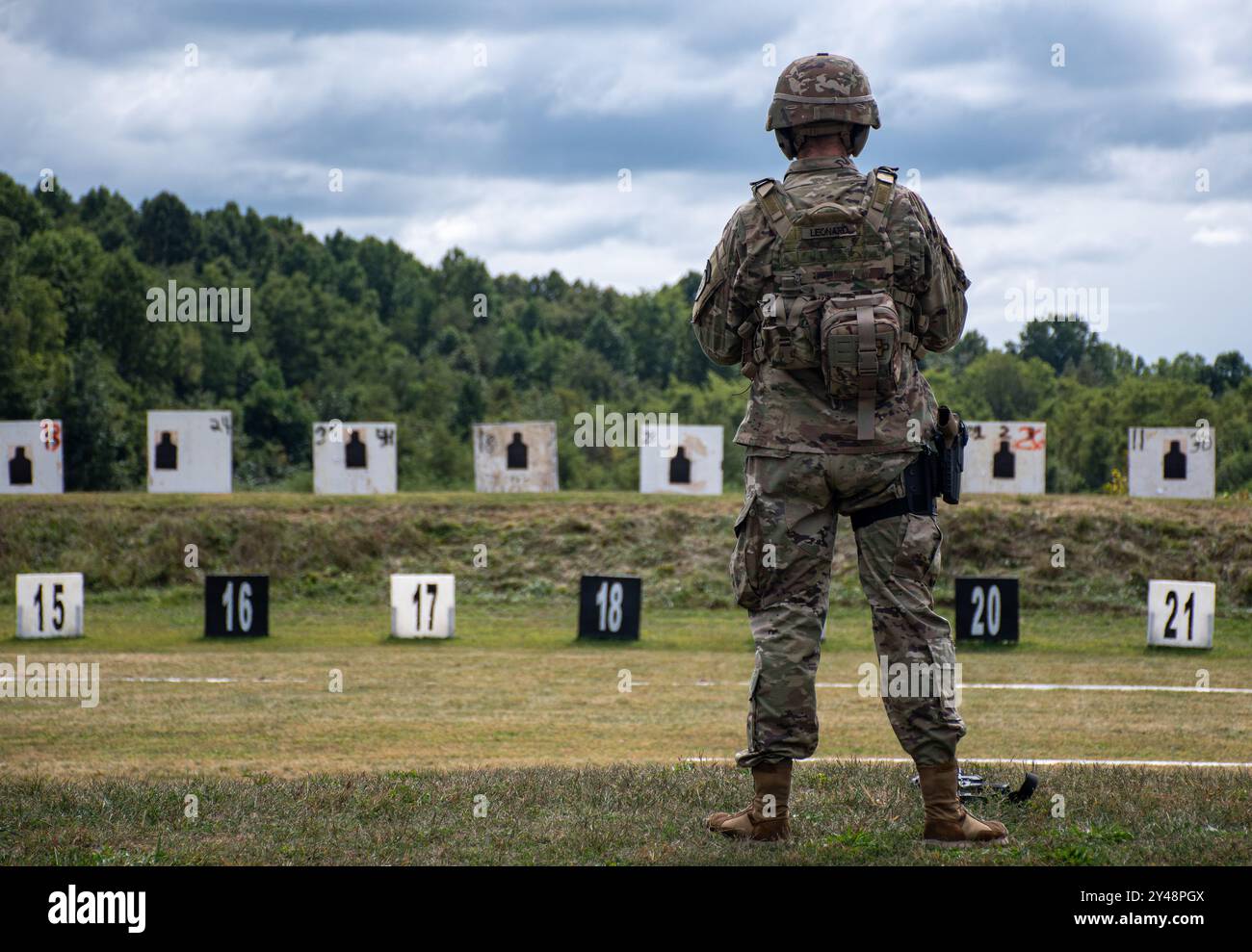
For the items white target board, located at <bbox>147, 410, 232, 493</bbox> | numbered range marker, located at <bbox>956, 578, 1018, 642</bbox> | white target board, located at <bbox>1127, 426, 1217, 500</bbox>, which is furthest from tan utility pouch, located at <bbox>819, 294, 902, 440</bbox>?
white target board, located at <bbox>1127, 426, 1217, 500</bbox>

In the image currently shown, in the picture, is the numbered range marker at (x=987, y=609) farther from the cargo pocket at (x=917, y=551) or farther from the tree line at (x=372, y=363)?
the cargo pocket at (x=917, y=551)

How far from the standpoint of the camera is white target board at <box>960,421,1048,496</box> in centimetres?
2812

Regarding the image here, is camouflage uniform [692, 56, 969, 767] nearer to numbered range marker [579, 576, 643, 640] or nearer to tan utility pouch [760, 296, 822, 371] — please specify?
tan utility pouch [760, 296, 822, 371]

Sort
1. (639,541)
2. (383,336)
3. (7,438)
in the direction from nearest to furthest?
(639,541) < (7,438) < (383,336)

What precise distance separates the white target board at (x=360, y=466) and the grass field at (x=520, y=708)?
2.66 m

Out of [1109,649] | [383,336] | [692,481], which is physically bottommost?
[1109,649]

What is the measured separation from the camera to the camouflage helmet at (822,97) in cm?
519

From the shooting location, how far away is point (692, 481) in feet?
96.4

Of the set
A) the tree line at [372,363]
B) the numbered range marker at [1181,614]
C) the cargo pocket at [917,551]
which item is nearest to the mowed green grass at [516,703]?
the numbered range marker at [1181,614]

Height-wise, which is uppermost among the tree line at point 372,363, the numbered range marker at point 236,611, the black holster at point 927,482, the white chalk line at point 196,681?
the tree line at point 372,363

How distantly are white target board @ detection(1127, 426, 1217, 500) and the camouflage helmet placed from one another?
25078mm

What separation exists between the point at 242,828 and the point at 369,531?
19.6m

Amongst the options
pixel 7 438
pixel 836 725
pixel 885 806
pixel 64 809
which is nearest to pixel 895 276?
pixel 885 806

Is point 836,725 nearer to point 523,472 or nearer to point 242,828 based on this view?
point 242,828
